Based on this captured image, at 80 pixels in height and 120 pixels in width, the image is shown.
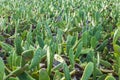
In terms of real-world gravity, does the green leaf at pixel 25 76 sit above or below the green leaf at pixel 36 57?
below

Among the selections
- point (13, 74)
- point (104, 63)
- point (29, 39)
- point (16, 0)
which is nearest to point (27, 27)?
point (29, 39)

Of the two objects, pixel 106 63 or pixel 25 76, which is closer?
pixel 25 76

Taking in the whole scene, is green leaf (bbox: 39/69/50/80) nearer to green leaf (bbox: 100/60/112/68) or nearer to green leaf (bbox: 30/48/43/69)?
green leaf (bbox: 30/48/43/69)

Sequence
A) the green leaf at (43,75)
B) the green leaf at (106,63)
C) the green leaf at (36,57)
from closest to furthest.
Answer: the green leaf at (43,75)
the green leaf at (36,57)
the green leaf at (106,63)

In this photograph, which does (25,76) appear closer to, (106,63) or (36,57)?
(36,57)

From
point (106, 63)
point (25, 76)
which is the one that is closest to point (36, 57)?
point (25, 76)

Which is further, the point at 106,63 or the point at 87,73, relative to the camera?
the point at 106,63

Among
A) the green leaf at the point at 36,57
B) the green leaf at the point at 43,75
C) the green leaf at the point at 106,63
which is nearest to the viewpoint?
the green leaf at the point at 43,75

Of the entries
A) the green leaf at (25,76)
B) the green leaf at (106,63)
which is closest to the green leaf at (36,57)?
the green leaf at (25,76)

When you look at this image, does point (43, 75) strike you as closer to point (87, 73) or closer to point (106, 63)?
point (87, 73)

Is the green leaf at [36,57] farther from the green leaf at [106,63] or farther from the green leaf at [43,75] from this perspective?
the green leaf at [106,63]

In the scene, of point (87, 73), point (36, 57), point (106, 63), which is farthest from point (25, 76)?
point (106, 63)

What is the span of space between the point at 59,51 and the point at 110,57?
0.19 metres

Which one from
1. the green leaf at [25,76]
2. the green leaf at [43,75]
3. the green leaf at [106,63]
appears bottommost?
the green leaf at [106,63]
